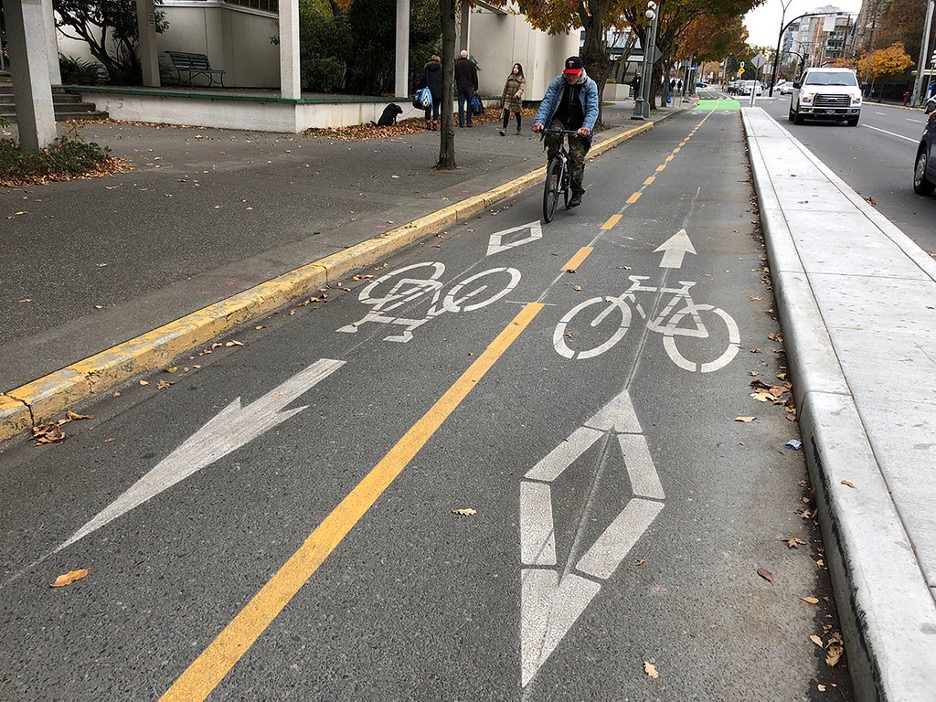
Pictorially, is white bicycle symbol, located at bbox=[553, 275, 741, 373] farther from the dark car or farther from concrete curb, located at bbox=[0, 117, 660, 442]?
the dark car

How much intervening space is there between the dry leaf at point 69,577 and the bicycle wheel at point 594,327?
3530 millimetres

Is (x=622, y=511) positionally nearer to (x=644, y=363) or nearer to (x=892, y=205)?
(x=644, y=363)

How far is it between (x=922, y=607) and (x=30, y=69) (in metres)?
13.2

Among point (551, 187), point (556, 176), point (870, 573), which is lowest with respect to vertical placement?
point (870, 573)

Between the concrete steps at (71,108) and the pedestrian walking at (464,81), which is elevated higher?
the pedestrian walking at (464,81)

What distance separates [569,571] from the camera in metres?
3.18

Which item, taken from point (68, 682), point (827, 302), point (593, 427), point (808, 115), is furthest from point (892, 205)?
point (808, 115)

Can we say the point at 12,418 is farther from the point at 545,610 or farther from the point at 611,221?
the point at 611,221

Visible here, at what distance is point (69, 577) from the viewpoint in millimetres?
3053

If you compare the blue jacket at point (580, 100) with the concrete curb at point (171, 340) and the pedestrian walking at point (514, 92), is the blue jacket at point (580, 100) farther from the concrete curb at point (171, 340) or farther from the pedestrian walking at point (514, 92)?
the pedestrian walking at point (514, 92)

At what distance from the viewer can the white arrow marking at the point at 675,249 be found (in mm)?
8438

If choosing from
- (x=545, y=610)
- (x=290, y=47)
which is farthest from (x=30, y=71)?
(x=545, y=610)

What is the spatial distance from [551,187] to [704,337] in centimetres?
484

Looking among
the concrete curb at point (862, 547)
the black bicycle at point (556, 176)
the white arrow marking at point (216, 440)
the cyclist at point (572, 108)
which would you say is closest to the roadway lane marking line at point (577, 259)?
the black bicycle at point (556, 176)
